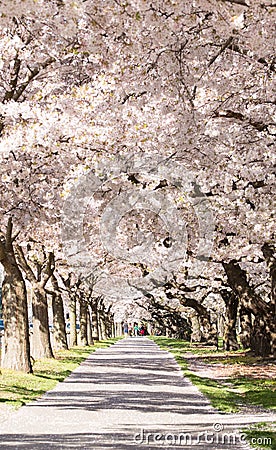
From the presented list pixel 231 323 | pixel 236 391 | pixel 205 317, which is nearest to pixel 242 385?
pixel 236 391

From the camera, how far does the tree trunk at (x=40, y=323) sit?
3362 centimetres

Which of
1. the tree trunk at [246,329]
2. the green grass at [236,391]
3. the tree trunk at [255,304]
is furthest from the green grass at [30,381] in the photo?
the tree trunk at [246,329]

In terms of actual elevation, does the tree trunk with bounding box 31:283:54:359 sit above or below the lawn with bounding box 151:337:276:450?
above

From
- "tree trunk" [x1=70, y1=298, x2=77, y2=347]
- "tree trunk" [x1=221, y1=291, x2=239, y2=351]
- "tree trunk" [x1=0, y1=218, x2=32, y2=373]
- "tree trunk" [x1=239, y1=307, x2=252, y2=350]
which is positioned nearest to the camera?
"tree trunk" [x1=0, y1=218, x2=32, y2=373]

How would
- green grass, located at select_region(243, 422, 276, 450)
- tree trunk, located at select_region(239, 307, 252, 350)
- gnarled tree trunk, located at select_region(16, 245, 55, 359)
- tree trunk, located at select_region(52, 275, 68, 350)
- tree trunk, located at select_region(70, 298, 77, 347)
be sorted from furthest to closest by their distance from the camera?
tree trunk, located at select_region(70, 298, 77, 347)
tree trunk, located at select_region(52, 275, 68, 350)
tree trunk, located at select_region(239, 307, 252, 350)
gnarled tree trunk, located at select_region(16, 245, 55, 359)
green grass, located at select_region(243, 422, 276, 450)

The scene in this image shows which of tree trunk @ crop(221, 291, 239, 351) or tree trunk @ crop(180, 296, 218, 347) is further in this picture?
tree trunk @ crop(180, 296, 218, 347)

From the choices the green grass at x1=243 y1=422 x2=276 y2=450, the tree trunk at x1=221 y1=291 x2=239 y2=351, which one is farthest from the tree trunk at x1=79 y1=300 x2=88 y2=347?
the green grass at x1=243 y1=422 x2=276 y2=450

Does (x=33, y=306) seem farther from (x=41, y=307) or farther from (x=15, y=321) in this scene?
(x=15, y=321)

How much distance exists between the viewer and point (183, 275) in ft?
127

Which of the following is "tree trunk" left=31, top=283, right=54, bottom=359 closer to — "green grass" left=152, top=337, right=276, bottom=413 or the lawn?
the lawn

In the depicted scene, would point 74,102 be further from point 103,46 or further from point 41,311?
point 41,311

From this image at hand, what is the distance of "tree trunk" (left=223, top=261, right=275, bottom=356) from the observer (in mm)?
31391

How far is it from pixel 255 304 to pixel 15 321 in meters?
10.8

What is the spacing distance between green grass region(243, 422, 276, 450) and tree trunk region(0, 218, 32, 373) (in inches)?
498
